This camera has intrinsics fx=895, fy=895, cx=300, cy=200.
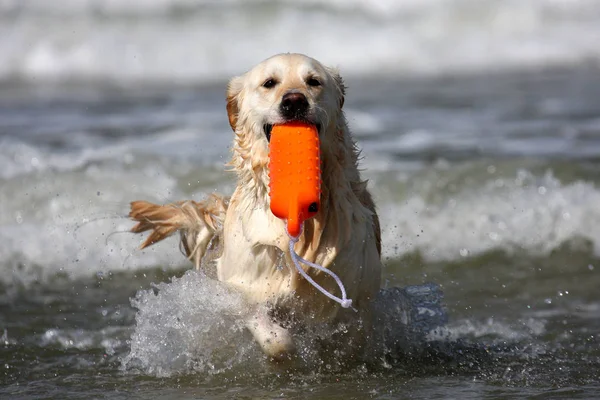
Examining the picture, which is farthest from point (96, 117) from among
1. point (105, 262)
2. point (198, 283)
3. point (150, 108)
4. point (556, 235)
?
point (198, 283)

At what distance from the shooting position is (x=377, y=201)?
8.77 m

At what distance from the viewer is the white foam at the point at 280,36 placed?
19422 millimetres

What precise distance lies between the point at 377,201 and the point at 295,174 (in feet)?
14.8

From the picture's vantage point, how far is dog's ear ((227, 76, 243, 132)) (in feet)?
16.1

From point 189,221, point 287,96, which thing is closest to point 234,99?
point 287,96

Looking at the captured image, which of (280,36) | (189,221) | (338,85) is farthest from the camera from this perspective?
(280,36)

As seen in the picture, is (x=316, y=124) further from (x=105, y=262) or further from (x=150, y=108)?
(x=150, y=108)

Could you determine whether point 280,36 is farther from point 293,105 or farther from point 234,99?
point 293,105

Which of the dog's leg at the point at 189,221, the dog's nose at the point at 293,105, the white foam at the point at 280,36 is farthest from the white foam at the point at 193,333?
the white foam at the point at 280,36

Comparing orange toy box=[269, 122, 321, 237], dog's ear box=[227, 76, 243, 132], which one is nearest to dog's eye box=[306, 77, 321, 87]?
orange toy box=[269, 122, 321, 237]

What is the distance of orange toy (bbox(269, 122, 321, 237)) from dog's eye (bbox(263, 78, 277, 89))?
31 centimetres

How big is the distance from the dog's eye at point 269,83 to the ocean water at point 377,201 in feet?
3.67

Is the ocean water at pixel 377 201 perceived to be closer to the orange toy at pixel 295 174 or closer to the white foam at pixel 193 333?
the white foam at pixel 193 333

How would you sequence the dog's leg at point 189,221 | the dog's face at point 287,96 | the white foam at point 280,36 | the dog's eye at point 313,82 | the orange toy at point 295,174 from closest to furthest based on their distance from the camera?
the orange toy at point 295,174, the dog's face at point 287,96, the dog's eye at point 313,82, the dog's leg at point 189,221, the white foam at point 280,36
